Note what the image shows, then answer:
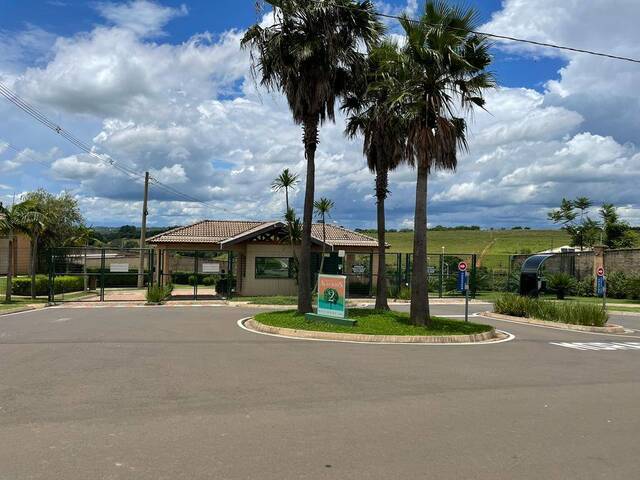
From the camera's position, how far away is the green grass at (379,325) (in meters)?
15.0

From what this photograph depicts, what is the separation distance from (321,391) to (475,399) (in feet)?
6.68

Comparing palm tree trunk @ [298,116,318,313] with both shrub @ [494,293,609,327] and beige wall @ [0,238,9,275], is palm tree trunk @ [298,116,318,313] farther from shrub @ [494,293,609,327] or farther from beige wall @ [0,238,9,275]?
beige wall @ [0,238,9,275]

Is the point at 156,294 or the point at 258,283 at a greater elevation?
the point at 258,283

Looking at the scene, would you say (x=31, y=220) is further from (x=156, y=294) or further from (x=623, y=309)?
(x=623, y=309)

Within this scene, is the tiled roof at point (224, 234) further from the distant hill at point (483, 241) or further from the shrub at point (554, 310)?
the distant hill at point (483, 241)

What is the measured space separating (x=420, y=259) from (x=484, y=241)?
68419 millimetres

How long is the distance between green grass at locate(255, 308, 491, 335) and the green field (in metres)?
50.5

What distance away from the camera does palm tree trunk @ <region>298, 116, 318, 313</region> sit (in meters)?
17.9

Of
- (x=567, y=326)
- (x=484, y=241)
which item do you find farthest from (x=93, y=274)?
(x=484, y=241)

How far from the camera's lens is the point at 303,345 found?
42.6ft

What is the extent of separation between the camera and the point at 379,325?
1570 cm

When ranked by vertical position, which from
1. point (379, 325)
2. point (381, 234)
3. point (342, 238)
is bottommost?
point (379, 325)

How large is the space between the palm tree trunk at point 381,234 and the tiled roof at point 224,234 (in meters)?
15.9

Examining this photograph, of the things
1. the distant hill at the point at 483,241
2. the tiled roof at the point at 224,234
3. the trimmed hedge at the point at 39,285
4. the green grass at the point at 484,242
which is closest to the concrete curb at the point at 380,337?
the trimmed hedge at the point at 39,285
